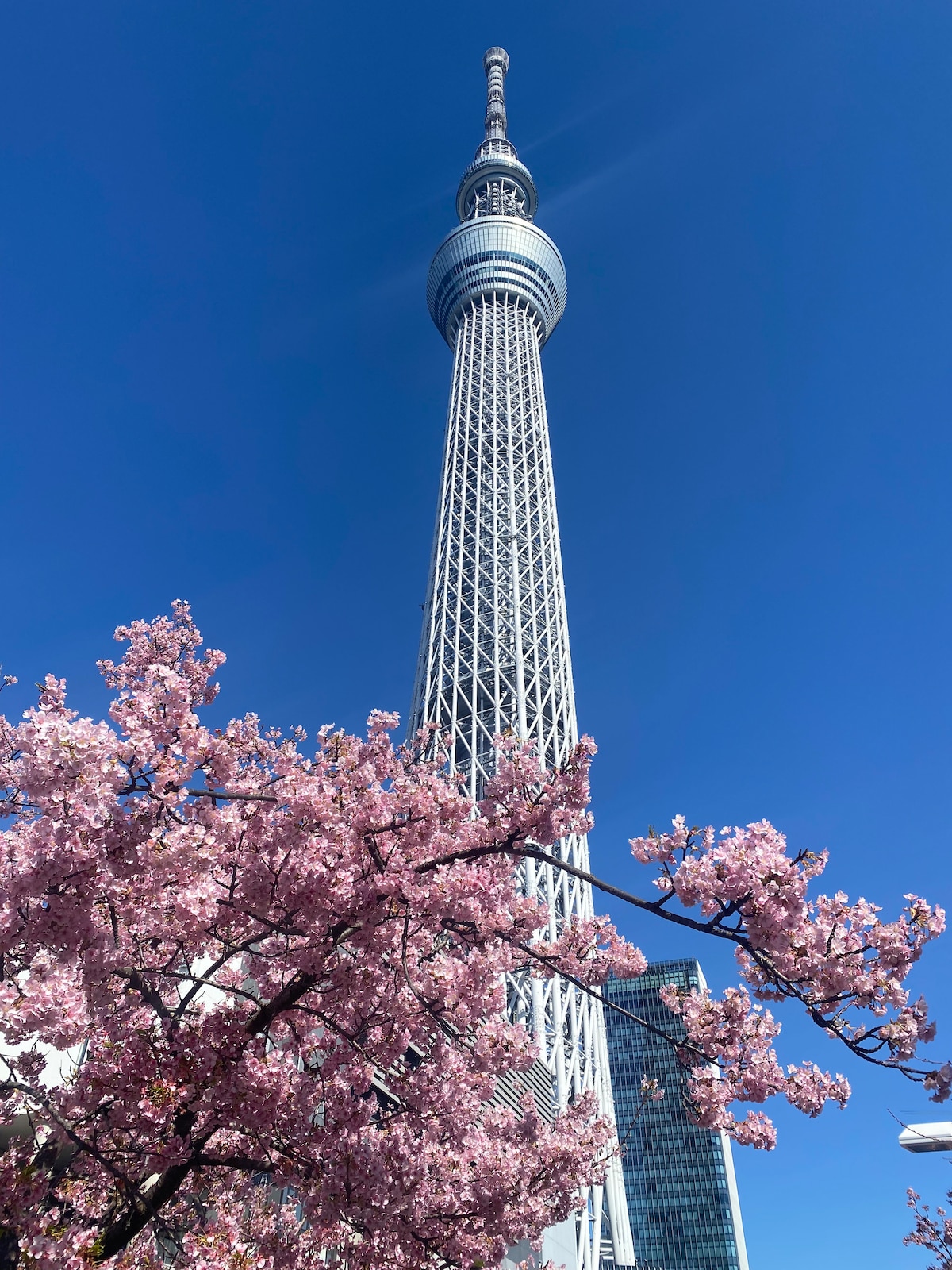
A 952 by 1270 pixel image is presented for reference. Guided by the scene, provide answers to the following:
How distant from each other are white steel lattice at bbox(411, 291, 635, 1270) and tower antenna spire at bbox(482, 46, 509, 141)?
1901cm

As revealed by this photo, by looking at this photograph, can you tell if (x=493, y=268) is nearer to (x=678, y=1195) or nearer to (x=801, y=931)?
(x=801, y=931)

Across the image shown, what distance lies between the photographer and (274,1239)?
18.9 feet

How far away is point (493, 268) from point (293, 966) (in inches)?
2112

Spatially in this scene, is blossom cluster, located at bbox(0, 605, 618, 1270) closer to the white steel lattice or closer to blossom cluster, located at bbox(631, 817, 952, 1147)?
blossom cluster, located at bbox(631, 817, 952, 1147)

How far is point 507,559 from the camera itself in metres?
40.7

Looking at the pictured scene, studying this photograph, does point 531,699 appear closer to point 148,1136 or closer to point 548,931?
point 548,931

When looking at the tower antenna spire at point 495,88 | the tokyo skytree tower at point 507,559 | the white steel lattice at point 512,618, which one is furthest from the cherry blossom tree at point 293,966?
the tower antenna spire at point 495,88

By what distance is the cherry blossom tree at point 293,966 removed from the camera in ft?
14.4

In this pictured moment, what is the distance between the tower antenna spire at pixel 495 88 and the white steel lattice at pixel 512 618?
19.0 metres

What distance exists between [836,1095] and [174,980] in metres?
5.17

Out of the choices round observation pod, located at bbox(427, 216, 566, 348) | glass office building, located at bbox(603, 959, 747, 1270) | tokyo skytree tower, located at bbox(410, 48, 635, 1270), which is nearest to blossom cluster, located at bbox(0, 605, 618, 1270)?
tokyo skytree tower, located at bbox(410, 48, 635, 1270)

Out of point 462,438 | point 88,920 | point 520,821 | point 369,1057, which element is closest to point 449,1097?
point 369,1057

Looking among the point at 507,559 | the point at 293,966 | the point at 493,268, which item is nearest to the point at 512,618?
the point at 507,559

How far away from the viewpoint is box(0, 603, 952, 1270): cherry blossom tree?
4.39 meters
